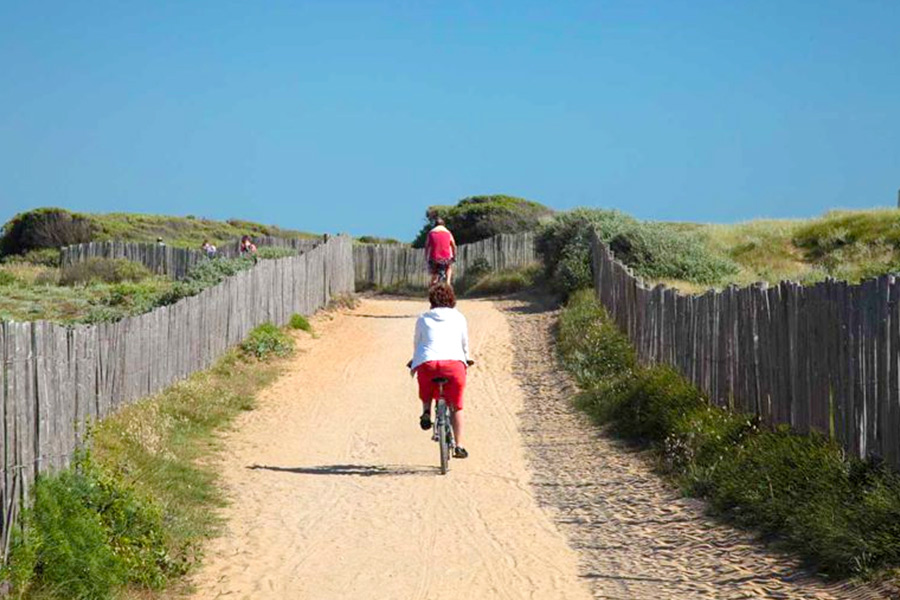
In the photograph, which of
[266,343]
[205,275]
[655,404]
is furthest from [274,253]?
[655,404]

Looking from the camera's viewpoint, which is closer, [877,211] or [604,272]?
[604,272]

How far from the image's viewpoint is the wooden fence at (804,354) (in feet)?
28.2

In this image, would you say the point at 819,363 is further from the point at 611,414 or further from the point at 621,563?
the point at 611,414

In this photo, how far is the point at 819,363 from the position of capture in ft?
32.4

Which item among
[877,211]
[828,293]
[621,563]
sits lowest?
[621,563]

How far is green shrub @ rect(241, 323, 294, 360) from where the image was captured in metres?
20.2

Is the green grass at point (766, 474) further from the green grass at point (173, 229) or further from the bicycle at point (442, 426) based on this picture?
the green grass at point (173, 229)

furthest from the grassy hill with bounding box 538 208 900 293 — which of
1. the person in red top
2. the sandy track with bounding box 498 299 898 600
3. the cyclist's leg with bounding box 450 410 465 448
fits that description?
the cyclist's leg with bounding box 450 410 465 448

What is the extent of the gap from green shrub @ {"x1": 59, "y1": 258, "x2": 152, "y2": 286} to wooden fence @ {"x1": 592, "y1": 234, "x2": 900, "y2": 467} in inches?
987

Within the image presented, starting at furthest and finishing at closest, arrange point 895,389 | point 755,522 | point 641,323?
1. point 641,323
2. point 755,522
3. point 895,389

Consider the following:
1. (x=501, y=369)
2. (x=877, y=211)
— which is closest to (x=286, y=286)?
(x=501, y=369)

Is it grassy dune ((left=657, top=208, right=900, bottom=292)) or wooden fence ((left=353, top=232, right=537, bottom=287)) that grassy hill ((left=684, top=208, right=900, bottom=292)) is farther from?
wooden fence ((left=353, top=232, right=537, bottom=287))

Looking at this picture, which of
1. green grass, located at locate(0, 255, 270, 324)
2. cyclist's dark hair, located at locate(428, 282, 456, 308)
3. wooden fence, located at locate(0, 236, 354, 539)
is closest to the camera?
wooden fence, located at locate(0, 236, 354, 539)

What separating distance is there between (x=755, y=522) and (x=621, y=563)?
1208mm
